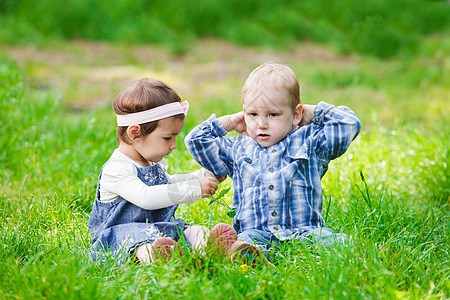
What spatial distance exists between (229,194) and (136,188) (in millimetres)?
1065

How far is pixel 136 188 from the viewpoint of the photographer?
8.53 feet

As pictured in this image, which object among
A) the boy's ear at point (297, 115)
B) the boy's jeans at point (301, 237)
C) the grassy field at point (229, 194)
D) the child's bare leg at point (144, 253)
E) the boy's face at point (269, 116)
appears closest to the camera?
the grassy field at point (229, 194)

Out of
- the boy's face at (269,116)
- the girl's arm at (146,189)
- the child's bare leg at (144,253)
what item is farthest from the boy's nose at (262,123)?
the child's bare leg at (144,253)

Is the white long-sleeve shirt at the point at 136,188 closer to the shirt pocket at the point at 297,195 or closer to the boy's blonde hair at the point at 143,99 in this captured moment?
the boy's blonde hair at the point at 143,99

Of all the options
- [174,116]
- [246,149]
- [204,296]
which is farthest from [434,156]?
[204,296]

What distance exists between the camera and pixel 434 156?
4008 millimetres

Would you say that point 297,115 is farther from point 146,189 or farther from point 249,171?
point 146,189

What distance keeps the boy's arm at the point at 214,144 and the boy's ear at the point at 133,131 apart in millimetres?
264

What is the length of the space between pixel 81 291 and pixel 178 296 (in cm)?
38

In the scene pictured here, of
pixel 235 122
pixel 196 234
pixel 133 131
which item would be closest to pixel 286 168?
pixel 235 122

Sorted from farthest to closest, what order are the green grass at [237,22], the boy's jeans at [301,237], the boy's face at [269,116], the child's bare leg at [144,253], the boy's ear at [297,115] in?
the green grass at [237,22]
the boy's ear at [297,115]
the boy's face at [269,116]
the boy's jeans at [301,237]
the child's bare leg at [144,253]

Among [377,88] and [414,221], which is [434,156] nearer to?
[414,221]

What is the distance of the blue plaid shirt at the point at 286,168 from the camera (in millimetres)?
2709

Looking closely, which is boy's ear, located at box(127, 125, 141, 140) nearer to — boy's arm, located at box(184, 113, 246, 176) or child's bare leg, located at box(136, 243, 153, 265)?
boy's arm, located at box(184, 113, 246, 176)
